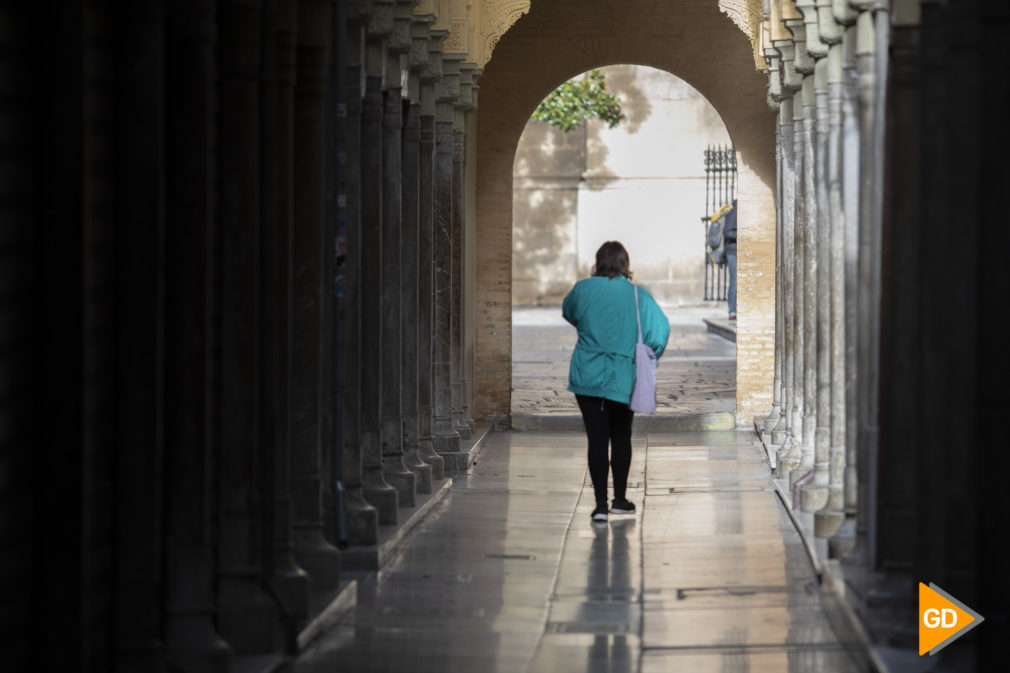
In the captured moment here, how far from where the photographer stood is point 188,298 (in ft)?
18.4

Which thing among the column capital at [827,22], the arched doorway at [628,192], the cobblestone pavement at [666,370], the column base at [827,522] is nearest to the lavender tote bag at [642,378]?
the column base at [827,522]

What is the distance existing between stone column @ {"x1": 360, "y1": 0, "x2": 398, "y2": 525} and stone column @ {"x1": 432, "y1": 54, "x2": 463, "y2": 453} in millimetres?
2786

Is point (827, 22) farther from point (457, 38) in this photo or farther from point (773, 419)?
point (773, 419)

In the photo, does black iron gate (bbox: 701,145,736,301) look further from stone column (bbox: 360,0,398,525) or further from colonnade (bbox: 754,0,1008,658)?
colonnade (bbox: 754,0,1008,658)

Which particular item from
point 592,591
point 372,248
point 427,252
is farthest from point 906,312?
point 427,252

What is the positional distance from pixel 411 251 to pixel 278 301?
411cm

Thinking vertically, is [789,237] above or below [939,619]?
above

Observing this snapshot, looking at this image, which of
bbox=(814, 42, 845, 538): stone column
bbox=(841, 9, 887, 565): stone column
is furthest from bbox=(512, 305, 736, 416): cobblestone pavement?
bbox=(841, 9, 887, 565): stone column

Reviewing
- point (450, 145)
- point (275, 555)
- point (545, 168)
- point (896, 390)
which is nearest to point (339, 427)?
point (275, 555)

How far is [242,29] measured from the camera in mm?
6188

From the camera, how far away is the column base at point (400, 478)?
9.93 metres

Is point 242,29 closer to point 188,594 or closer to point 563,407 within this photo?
point 188,594

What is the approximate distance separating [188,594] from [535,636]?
1583mm

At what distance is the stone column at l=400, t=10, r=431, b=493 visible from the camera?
35.3ft
